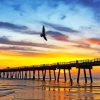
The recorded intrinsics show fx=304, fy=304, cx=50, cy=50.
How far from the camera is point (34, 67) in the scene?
8169 centimetres

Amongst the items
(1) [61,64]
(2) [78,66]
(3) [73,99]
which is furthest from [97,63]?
(3) [73,99]

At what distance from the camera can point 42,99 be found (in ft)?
86.3

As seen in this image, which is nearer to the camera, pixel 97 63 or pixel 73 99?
pixel 73 99

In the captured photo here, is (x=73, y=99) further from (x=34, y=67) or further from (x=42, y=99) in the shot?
(x=34, y=67)

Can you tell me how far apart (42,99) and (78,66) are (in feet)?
105

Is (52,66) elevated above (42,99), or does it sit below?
above

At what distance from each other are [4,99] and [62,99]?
504 cm

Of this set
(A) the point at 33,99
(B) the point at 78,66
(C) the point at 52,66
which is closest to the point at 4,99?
(A) the point at 33,99

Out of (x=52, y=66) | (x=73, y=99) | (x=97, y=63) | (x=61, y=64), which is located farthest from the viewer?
(x=52, y=66)

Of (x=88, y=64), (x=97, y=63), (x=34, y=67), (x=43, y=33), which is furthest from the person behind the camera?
(x=34, y=67)

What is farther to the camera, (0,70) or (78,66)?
(0,70)

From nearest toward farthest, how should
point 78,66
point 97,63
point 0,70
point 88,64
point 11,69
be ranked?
point 97,63 → point 88,64 → point 78,66 → point 11,69 → point 0,70

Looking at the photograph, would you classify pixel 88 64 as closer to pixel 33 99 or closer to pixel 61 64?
pixel 61 64

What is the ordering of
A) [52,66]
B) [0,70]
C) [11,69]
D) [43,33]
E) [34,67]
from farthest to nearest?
[0,70]
[11,69]
[34,67]
[52,66]
[43,33]
